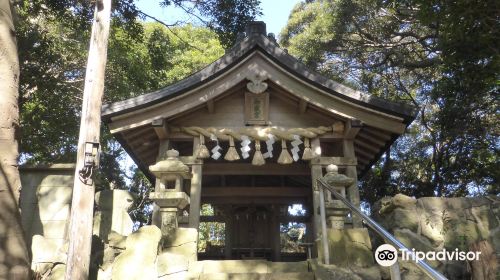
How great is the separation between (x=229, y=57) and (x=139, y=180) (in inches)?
660

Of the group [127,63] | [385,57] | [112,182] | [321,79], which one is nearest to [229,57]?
[321,79]

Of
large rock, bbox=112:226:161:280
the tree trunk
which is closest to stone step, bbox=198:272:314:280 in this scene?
large rock, bbox=112:226:161:280

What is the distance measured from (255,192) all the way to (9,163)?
602 centimetres

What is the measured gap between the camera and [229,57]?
714cm

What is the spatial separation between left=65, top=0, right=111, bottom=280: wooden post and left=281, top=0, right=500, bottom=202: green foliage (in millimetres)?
8485

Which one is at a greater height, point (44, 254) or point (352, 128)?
point (352, 128)

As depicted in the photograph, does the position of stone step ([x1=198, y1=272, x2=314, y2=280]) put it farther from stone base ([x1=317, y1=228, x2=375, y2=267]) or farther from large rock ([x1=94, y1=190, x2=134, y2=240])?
large rock ([x1=94, y1=190, x2=134, y2=240])

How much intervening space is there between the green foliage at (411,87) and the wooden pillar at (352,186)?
14.8 ft

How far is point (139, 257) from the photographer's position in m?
5.02

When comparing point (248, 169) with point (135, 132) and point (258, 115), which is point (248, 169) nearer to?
point (258, 115)

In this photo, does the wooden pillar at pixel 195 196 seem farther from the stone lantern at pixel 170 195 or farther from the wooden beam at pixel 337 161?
the wooden beam at pixel 337 161

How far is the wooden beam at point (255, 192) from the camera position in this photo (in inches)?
383

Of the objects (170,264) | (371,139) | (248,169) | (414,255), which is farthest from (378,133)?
(414,255)

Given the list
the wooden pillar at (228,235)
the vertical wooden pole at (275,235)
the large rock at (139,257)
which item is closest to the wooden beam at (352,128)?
the large rock at (139,257)
